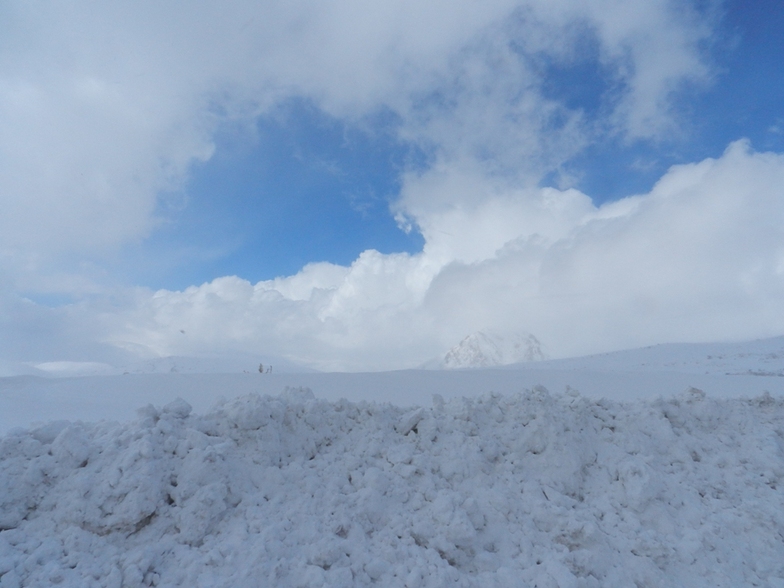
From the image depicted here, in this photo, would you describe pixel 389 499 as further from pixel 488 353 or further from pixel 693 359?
pixel 488 353

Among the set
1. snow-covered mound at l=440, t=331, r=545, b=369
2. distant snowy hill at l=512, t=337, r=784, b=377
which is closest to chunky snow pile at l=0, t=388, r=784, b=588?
distant snowy hill at l=512, t=337, r=784, b=377

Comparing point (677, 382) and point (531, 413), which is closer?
point (531, 413)

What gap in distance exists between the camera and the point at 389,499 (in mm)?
4344

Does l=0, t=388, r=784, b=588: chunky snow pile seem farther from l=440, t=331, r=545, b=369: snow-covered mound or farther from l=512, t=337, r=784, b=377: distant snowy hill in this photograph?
l=440, t=331, r=545, b=369: snow-covered mound

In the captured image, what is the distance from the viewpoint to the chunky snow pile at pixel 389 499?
354 cm

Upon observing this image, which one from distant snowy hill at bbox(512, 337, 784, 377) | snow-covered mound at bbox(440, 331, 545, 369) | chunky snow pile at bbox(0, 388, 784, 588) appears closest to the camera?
chunky snow pile at bbox(0, 388, 784, 588)

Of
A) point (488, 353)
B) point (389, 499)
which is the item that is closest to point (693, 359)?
point (389, 499)

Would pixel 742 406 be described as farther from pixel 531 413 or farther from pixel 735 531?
pixel 531 413

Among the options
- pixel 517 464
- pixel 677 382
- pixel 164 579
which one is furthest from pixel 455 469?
pixel 677 382

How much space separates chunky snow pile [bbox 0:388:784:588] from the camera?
3.54m

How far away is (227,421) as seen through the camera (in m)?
4.75

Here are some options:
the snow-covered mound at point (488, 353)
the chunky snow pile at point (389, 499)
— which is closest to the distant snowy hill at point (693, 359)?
the chunky snow pile at point (389, 499)

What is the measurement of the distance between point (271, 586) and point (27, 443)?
101 inches

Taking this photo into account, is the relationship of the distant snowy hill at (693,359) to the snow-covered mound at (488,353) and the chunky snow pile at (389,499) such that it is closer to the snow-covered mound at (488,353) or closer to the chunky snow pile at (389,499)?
the chunky snow pile at (389,499)
